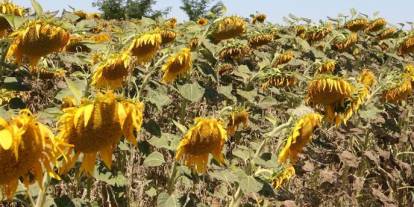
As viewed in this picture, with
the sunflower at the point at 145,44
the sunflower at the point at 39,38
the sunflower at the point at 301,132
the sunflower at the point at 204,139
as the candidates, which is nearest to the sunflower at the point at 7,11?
the sunflower at the point at 39,38

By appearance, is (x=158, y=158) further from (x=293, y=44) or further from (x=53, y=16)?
(x=293, y=44)

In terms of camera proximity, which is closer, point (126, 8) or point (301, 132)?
point (301, 132)

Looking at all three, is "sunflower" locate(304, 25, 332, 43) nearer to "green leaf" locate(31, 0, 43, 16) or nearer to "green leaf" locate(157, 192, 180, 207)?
"green leaf" locate(157, 192, 180, 207)

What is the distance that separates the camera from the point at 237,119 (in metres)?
3.15

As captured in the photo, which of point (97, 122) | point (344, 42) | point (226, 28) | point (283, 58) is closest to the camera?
point (97, 122)

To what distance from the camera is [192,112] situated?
452cm

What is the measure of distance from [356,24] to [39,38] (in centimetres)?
448

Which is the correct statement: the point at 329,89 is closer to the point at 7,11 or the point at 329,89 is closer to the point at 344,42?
the point at 7,11

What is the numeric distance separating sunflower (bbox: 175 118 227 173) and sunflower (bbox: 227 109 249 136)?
2.97ft

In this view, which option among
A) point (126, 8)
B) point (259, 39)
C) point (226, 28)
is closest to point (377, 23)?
point (259, 39)

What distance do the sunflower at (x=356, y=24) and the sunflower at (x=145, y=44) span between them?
11.7 ft

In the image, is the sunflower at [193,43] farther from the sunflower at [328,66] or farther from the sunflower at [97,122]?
the sunflower at [97,122]

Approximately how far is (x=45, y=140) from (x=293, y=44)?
442 cm

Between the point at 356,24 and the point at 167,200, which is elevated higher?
the point at 356,24
